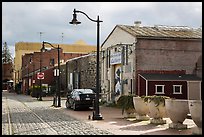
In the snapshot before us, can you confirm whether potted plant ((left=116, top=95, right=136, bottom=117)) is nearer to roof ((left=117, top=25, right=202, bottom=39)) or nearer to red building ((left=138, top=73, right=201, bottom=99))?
red building ((left=138, top=73, right=201, bottom=99))

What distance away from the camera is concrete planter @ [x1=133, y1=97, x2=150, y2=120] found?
18.2m

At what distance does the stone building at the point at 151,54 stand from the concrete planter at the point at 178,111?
1563 centimetres

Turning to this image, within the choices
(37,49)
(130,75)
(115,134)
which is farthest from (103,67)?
(37,49)

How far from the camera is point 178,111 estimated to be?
14.6 m

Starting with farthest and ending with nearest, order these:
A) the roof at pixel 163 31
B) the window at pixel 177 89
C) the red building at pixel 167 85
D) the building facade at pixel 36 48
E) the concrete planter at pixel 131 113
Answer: the building facade at pixel 36 48 → the roof at pixel 163 31 → the window at pixel 177 89 → the red building at pixel 167 85 → the concrete planter at pixel 131 113

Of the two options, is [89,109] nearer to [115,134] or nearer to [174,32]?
[174,32]

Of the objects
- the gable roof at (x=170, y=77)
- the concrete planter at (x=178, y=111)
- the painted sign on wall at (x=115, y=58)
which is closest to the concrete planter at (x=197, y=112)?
the concrete planter at (x=178, y=111)

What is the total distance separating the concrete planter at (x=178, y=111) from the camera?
14434 millimetres

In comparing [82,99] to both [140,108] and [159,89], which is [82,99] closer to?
[159,89]

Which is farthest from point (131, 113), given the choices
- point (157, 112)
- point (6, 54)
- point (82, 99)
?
point (6, 54)

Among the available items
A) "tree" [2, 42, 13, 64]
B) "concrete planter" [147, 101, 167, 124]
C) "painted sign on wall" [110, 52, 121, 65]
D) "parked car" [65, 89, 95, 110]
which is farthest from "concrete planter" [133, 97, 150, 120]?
"tree" [2, 42, 13, 64]

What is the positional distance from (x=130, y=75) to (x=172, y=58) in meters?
3.96

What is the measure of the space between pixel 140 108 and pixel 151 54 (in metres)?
14.1

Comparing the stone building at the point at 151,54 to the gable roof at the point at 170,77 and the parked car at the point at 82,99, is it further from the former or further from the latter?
the parked car at the point at 82,99
